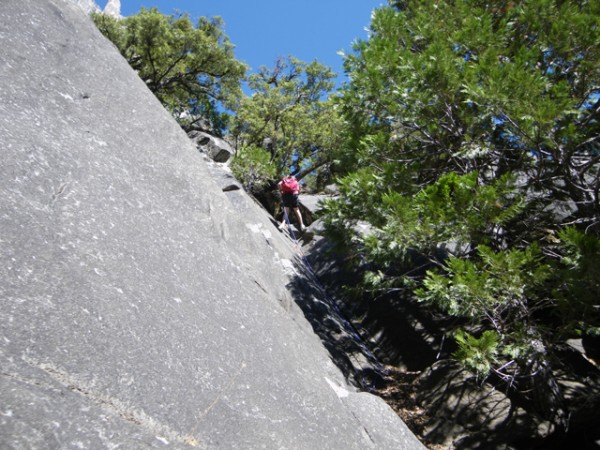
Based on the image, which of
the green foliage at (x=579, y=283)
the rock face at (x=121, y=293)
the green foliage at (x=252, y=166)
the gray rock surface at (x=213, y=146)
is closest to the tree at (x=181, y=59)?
the gray rock surface at (x=213, y=146)

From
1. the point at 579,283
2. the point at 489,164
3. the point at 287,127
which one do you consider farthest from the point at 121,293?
the point at 287,127

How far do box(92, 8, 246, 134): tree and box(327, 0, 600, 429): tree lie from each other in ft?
44.8

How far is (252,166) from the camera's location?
1362cm

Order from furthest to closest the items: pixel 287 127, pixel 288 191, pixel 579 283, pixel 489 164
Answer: pixel 287 127, pixel 288 191, pixel 489 164, pixel 579 283

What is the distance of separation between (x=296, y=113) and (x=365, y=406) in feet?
52.8

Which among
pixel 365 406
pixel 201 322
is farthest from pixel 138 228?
pixel 365 406

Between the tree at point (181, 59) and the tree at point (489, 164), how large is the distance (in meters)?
13.7

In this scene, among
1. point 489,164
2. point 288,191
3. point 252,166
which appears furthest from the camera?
point 288,191

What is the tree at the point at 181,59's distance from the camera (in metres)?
18.0

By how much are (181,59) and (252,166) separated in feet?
29.3

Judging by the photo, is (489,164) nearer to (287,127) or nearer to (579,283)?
(579,283)

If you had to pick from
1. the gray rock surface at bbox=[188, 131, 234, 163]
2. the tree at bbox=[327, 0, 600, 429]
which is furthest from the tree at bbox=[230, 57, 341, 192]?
the tree at bbox=[327, 0, 600, 429]

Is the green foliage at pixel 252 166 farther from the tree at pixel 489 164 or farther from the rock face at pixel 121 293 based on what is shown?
the rock face at pixel 121 293

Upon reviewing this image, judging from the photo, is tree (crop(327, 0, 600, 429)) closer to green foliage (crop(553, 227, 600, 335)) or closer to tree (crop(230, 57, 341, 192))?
green foliage (crop(553, 227, 600, 335))
